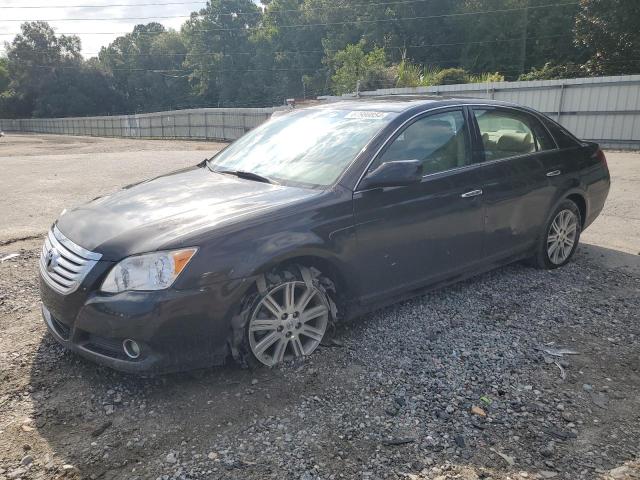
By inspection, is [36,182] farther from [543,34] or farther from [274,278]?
[543,34]

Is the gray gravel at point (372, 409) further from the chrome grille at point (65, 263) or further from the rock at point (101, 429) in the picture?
the chrome grille at point (65, 263)

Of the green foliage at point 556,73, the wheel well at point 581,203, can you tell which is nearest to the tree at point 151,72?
the green foliage at point 556,73

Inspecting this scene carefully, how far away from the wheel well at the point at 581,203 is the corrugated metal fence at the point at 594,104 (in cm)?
1279

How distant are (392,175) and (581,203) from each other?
2.83 m

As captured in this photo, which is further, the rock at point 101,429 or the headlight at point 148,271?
the headlight at point 148,271

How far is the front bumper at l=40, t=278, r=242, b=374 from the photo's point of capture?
292 cm

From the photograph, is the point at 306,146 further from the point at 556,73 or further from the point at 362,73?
the point at 362,73

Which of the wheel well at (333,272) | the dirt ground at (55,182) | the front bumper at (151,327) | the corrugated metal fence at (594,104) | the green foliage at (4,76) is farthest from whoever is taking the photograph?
the green foliage at (4,76)

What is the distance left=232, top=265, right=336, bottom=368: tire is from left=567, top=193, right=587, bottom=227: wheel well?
121 inches

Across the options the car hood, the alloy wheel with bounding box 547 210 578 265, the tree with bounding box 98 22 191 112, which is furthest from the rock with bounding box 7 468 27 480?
the tree with bounding box 98 22 191 112

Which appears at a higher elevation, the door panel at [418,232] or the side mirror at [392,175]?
the side mirror at [392,175]

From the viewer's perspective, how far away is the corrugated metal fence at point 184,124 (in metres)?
27.3

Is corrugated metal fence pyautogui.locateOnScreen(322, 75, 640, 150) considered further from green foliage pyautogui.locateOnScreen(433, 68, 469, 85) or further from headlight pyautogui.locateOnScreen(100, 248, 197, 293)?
headlight pyautogui.locateOnScreen(100, 248, 197, 293)

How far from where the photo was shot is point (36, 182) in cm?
1095
